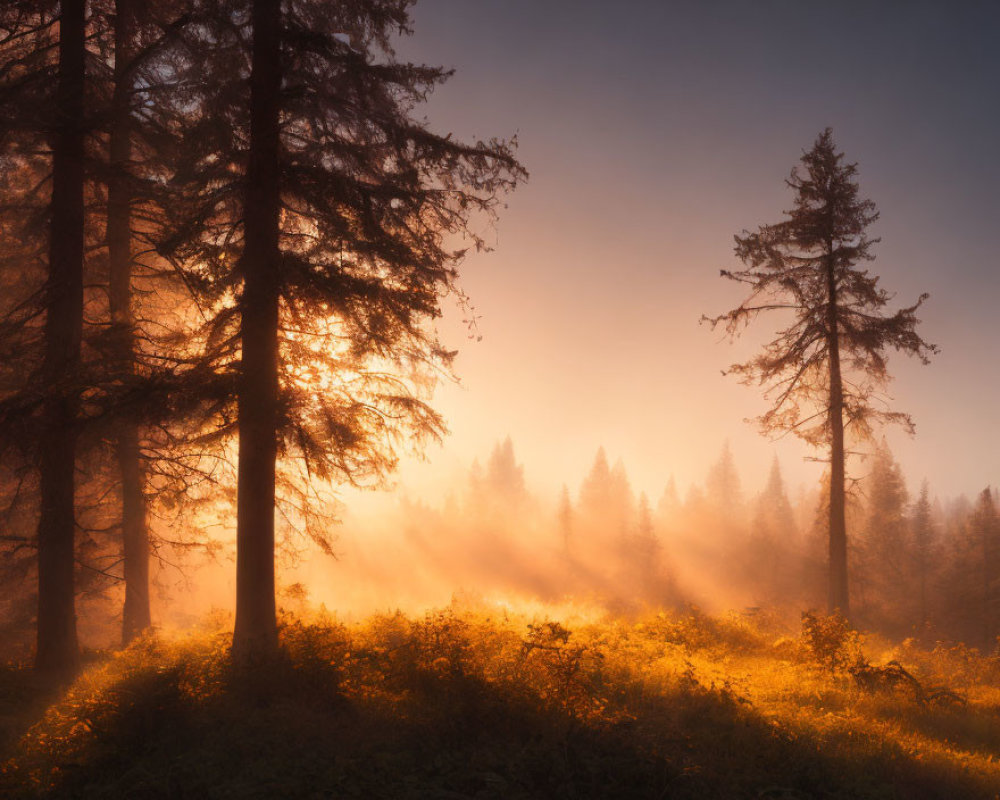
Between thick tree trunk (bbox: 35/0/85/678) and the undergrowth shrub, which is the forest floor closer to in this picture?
the undergrowth shrub

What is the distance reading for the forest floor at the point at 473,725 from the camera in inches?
211

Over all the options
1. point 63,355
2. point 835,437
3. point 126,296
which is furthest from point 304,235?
point 835,437

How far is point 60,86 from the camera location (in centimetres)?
946

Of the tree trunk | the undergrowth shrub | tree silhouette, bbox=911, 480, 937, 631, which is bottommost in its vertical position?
tree silhouette, bbox=911, 480, 937, 631

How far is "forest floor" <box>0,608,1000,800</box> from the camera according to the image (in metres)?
5.36

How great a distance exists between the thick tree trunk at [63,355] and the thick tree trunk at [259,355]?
320 cm

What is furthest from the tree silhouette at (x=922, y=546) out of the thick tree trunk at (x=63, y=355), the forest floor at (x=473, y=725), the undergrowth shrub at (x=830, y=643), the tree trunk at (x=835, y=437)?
the thick tree trunk at (x=63, y=355)

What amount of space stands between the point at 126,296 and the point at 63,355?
3.37 metres

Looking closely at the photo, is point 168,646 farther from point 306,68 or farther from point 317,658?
point 306,68

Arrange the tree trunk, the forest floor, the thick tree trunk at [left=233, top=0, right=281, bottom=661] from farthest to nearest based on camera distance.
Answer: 1. the tree trunk
2. the thick tree trunk at [left=233, top=0, right=281, bottom=661]
3. the forest floor

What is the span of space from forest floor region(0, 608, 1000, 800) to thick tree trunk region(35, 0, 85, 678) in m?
1.11

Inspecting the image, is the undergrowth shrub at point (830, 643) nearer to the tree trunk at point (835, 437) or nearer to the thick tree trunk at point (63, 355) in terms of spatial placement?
the tree trunk at point (835, 437)

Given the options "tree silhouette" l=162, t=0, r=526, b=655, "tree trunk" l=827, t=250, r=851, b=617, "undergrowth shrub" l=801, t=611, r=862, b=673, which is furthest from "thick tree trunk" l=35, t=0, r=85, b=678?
"tree trunk" l=827, t=250, r=851, b=617

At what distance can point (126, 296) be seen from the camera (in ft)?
39.7
